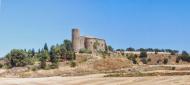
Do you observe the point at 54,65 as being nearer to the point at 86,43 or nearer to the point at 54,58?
the point at 54,58

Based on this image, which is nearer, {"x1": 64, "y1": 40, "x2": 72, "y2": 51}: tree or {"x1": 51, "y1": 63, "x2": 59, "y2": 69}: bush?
{"x1": 51, "y1": 63, "x2": 59, "y2": 69}: bush

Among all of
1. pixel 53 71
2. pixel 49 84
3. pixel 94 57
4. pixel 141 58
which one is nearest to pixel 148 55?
pixel 141 58

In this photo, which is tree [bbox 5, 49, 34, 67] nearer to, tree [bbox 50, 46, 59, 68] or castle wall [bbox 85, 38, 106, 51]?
tree [bbox 50, 46, 59, 68]

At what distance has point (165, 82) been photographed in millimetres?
40000

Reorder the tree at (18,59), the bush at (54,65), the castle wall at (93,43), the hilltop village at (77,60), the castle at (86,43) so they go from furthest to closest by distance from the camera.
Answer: the castle wall at (93,43) < the castle at (86,43) < the tree at (18,59) < the bush at (54,65) < the hilltop village at (77,60)

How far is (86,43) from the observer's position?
143 metres

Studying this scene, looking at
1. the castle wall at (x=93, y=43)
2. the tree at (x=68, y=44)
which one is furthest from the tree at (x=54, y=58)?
the castle wall at (x=93, y=43)

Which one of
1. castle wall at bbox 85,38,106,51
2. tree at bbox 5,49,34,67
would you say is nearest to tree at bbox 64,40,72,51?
castle wall at bbox 85,38,106,51

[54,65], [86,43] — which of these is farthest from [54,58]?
[86,43]

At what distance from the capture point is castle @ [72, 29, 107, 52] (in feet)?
439

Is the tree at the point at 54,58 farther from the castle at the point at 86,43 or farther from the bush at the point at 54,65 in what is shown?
the castle at the point at 86,43

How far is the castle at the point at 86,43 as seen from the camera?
13375cm

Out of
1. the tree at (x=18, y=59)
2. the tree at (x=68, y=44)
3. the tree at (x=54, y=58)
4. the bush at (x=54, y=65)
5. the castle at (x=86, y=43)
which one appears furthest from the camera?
the castle at (x=86, y=43)

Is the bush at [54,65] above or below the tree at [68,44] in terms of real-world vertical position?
below
